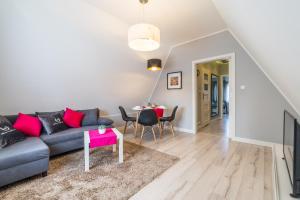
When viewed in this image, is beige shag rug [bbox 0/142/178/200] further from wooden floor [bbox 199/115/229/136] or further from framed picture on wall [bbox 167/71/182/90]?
framed picture on wall [bbox 167/71/182/90]

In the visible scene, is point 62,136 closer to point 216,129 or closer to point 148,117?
point 148,117

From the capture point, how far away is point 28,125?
2.58m

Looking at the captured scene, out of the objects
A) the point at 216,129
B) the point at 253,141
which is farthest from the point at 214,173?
the point at 216,129

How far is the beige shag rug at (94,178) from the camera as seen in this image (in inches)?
65.6

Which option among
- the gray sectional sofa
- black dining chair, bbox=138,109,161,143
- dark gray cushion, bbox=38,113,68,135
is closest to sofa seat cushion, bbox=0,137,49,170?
the gray sectional sofa

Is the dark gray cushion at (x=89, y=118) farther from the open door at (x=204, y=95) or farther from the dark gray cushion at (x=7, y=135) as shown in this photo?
the open door at (x=204, y=95)

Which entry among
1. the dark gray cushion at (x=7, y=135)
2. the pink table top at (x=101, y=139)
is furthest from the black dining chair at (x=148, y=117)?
the dark gray cushion at (x=7, y=135)

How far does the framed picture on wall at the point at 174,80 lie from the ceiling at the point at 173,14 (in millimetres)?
1234

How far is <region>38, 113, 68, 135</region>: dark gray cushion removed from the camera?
2.76m

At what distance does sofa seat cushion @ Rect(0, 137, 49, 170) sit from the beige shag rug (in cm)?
31

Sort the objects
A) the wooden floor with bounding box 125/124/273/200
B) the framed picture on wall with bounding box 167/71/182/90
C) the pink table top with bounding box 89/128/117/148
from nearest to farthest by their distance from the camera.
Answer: the wooden floor with bounding box 125/124/273/200 < the pink table top with bounding box 89/128/117/148 < the framed picture on wall with bounding box 167/71/182/90

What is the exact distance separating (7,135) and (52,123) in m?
0.75

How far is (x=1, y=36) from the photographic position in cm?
210

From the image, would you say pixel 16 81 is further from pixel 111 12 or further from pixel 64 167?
pixel 111 12
